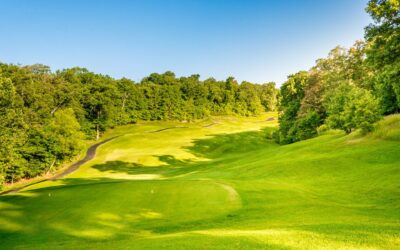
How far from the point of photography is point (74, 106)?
86.5m

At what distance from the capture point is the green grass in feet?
36.1

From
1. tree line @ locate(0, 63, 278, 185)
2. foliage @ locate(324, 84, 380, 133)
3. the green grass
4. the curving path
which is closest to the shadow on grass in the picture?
the green grass

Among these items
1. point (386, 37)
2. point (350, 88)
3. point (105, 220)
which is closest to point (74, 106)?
point (350, 88)

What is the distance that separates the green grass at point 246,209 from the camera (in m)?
11.0

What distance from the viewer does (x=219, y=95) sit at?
5758 inches

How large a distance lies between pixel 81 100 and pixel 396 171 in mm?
84905

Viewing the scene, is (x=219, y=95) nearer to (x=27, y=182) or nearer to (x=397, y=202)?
(x=27, y=182)

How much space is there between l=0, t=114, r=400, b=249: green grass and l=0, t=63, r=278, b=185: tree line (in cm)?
1002

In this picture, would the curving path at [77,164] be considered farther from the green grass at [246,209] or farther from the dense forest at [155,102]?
the green grass at [246,209]

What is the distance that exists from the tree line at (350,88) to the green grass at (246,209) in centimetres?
Result: 454

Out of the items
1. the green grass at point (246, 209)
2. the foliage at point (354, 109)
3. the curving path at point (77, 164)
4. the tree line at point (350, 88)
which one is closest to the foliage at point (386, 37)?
the tree line at point (350, 88)

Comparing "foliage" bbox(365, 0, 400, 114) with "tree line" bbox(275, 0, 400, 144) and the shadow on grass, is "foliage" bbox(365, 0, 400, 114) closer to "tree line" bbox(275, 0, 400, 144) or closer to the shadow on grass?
"tree line" bbox(275, 0, 400, 144)

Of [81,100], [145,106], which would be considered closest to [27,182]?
[81,100]

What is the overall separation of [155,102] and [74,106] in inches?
1455
